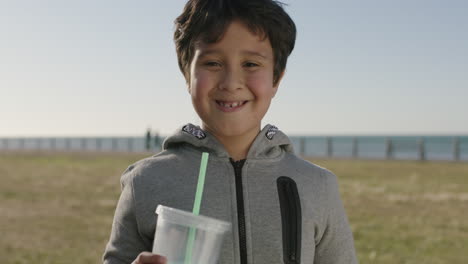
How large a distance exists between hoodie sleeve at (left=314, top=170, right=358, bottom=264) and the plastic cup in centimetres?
65

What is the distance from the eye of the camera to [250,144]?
217 cm

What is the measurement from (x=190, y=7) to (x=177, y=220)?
1015mm

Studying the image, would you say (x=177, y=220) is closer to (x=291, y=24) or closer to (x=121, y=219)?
(x=121, y=219)

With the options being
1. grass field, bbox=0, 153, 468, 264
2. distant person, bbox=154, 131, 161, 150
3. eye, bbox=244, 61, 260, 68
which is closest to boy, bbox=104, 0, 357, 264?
eye, bbox=244, 61, 260, 68

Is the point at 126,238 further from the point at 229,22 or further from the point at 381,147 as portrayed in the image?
the point at 381,147

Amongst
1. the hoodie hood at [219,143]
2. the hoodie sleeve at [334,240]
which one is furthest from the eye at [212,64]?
the hoodie sleeve at [334,240]

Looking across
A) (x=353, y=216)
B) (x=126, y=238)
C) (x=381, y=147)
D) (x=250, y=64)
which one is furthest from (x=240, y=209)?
(x=381, y=147)

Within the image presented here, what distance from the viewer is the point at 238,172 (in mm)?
2100

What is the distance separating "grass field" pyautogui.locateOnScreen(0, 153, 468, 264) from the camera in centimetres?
685

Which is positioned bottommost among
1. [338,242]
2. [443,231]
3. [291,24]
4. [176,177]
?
[443,231]

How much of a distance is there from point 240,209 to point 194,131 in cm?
33

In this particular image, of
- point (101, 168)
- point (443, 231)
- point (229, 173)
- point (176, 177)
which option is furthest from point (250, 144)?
point (101, 168)

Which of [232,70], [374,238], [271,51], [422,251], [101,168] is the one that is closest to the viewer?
[232,70]

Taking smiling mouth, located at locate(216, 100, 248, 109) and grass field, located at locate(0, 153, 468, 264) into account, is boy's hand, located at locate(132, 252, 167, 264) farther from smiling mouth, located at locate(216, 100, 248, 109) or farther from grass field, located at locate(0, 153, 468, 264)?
grass field, located at locate(0, 153, 468, 264)
